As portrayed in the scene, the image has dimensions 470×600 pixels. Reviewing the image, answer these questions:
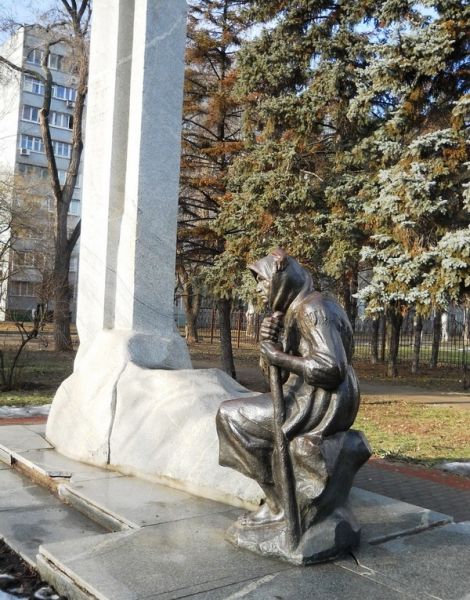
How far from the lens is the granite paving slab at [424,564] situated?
10.8 ft

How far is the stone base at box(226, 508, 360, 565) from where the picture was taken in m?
3.54

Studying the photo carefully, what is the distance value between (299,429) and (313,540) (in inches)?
24.5

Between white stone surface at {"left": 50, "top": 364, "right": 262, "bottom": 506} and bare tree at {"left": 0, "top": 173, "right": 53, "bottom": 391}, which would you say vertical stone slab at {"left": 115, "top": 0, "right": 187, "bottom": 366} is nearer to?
white stone surface at {"left": 50, "top": 364, "right": 262, "bottom": 506}

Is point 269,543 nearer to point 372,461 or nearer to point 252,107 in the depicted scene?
point 372,461

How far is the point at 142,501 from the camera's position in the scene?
487 centimetres

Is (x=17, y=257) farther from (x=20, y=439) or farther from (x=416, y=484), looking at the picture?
(x=416, y=484)

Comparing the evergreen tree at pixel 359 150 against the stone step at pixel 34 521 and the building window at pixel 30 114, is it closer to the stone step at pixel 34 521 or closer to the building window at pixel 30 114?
the stone step at pixel 34 521

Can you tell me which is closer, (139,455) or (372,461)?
(139,455)

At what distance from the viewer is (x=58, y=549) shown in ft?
12.0

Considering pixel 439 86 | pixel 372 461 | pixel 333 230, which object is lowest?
pixel 372 461

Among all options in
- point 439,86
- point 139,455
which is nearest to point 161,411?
point 139,455

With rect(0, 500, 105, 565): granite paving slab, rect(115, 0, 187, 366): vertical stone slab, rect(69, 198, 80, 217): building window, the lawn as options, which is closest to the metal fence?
the lawn

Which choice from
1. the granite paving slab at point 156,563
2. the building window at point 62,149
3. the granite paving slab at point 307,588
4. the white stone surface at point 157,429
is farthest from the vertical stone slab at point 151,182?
the building window at point 62,149

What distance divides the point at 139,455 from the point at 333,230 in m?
9.50
